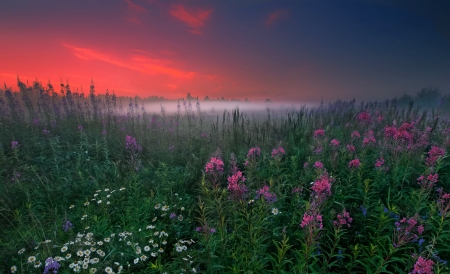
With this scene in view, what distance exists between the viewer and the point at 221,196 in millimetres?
2539

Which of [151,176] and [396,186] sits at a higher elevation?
[396,186]

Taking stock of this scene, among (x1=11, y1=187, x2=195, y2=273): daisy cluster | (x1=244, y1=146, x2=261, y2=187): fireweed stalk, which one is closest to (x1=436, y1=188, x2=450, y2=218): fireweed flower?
(x1=244, y1=146, x2=261, y2=187): fireweed stalk

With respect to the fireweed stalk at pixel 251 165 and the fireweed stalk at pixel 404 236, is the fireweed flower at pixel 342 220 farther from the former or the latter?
the fireweed stalk at pixel 251 165

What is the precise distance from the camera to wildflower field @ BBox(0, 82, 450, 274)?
8.36ft

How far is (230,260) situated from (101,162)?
441 centimetres

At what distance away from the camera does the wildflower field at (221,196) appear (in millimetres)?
2547

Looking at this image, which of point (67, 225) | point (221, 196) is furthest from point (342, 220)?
point (67, 225)

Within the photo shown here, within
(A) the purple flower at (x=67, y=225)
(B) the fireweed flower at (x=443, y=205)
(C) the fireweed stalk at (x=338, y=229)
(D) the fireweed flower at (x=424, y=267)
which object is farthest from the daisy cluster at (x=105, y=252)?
(B) the fireweed flower at (x=443, y=205)

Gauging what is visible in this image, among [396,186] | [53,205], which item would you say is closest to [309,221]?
[396,186]

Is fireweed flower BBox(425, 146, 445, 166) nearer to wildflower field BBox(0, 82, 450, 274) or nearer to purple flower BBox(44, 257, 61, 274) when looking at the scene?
wildflower field BBox(0, 82, 450, 274)

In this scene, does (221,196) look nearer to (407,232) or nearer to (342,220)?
(342,220)

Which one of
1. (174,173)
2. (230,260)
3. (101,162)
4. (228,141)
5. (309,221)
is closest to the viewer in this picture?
(309,221)

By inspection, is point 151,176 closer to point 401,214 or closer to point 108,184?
point 108,184

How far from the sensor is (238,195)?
2393 millimetres
